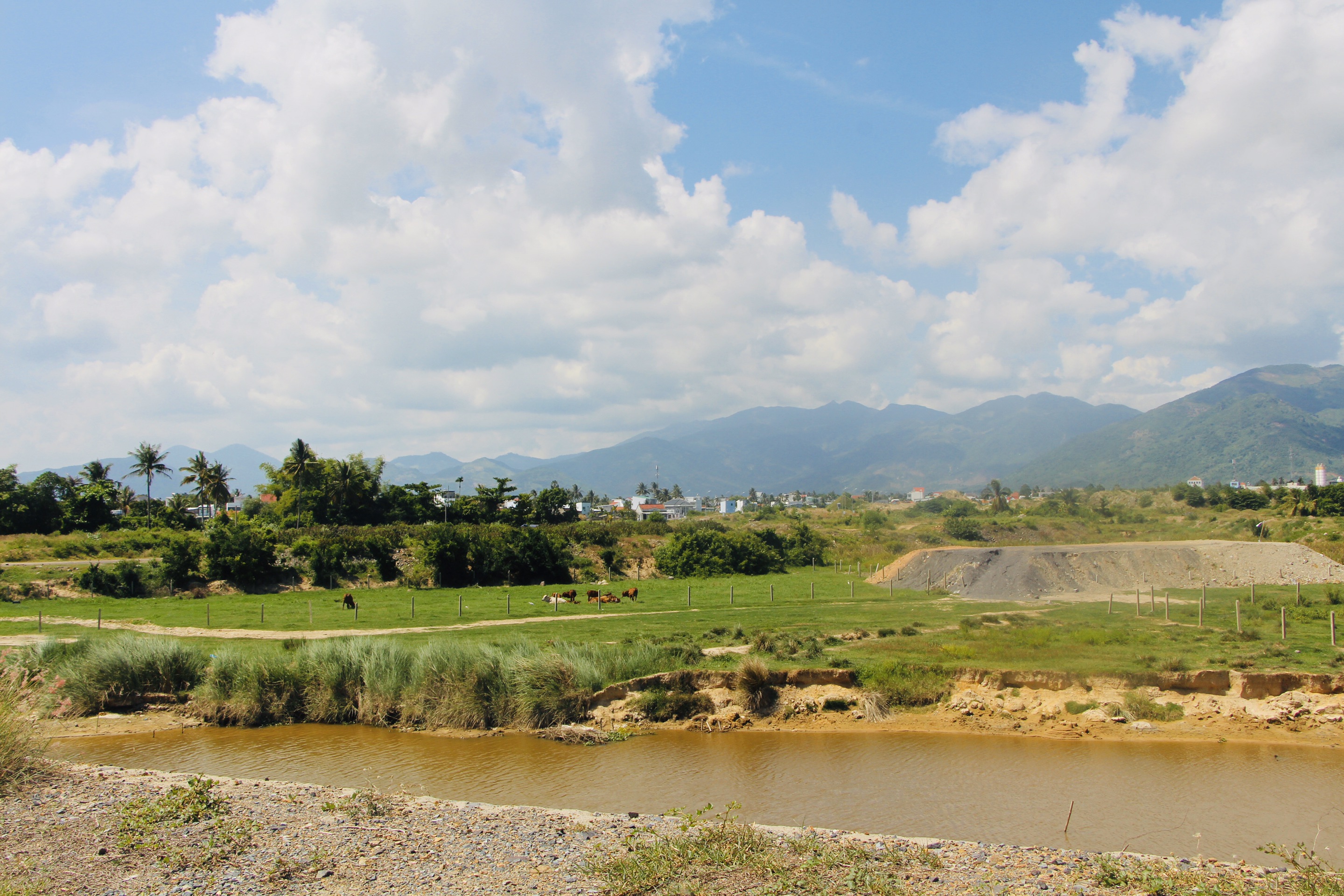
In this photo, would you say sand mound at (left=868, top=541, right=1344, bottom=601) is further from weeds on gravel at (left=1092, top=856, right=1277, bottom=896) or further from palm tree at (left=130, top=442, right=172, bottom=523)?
palm tree at (left=130, top=442, right=172, bottom=523)

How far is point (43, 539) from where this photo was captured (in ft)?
217

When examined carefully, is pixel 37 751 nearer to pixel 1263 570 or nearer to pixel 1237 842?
pixel 1237 842

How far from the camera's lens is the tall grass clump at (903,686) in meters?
21.7

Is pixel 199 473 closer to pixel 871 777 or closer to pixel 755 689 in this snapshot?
pixel 755 689

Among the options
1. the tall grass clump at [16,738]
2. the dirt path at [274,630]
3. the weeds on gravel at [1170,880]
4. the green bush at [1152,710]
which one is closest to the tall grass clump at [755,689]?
the green bush at [1152,710]

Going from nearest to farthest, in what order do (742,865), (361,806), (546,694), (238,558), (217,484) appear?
1. (742,865)
2. (361,806)
3. (546,694)
4. (238,558)
5. (217,484)

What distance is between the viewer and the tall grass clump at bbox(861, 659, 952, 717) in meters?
21.7

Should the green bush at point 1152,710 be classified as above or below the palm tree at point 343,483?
below

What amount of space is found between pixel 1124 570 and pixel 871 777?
36785 mm

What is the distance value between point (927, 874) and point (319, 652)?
19.4 m

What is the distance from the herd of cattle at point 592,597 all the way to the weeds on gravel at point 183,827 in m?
28.5

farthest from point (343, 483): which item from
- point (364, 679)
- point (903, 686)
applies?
point (903, 686)

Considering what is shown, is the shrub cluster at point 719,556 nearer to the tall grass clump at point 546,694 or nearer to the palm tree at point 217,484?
the tall grass clump at point 546,694

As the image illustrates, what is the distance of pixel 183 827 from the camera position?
11.7 m
